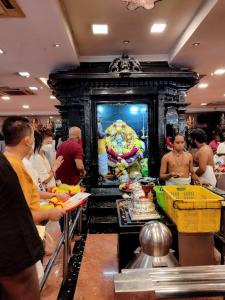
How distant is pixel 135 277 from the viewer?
2.19 feet

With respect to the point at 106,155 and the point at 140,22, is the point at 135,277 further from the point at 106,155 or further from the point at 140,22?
the point at 106,155

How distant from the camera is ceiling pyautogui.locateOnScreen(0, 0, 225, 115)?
329 centimetres

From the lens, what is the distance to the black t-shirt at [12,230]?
1.24 metres

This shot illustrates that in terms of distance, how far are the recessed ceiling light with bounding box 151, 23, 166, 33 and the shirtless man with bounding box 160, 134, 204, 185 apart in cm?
156

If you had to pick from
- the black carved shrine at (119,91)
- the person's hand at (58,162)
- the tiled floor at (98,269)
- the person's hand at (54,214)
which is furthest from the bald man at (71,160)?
the person's hand at (54,214)

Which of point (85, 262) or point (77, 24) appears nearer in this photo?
point (85, 262)

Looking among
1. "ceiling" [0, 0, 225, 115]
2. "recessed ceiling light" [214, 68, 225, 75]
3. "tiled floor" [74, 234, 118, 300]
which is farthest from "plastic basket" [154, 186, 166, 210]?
"recessed ceiling light" [214, 68, 225, 75]

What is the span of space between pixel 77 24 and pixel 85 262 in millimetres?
3147

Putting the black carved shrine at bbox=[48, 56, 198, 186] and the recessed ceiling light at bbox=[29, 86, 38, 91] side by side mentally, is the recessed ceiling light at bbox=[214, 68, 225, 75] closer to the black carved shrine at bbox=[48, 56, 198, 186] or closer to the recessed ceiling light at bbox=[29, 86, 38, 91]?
the black carved shrine at bbox=[48, 56, 198, 186]

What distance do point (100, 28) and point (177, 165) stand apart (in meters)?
2.27

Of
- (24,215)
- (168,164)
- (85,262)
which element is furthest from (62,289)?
(168,164)

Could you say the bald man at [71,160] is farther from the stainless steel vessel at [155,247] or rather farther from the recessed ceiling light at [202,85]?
the recessed ceiling light at [202,85]

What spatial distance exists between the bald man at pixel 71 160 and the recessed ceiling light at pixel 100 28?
1.51 meters

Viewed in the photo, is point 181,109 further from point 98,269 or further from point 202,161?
point 98,269
